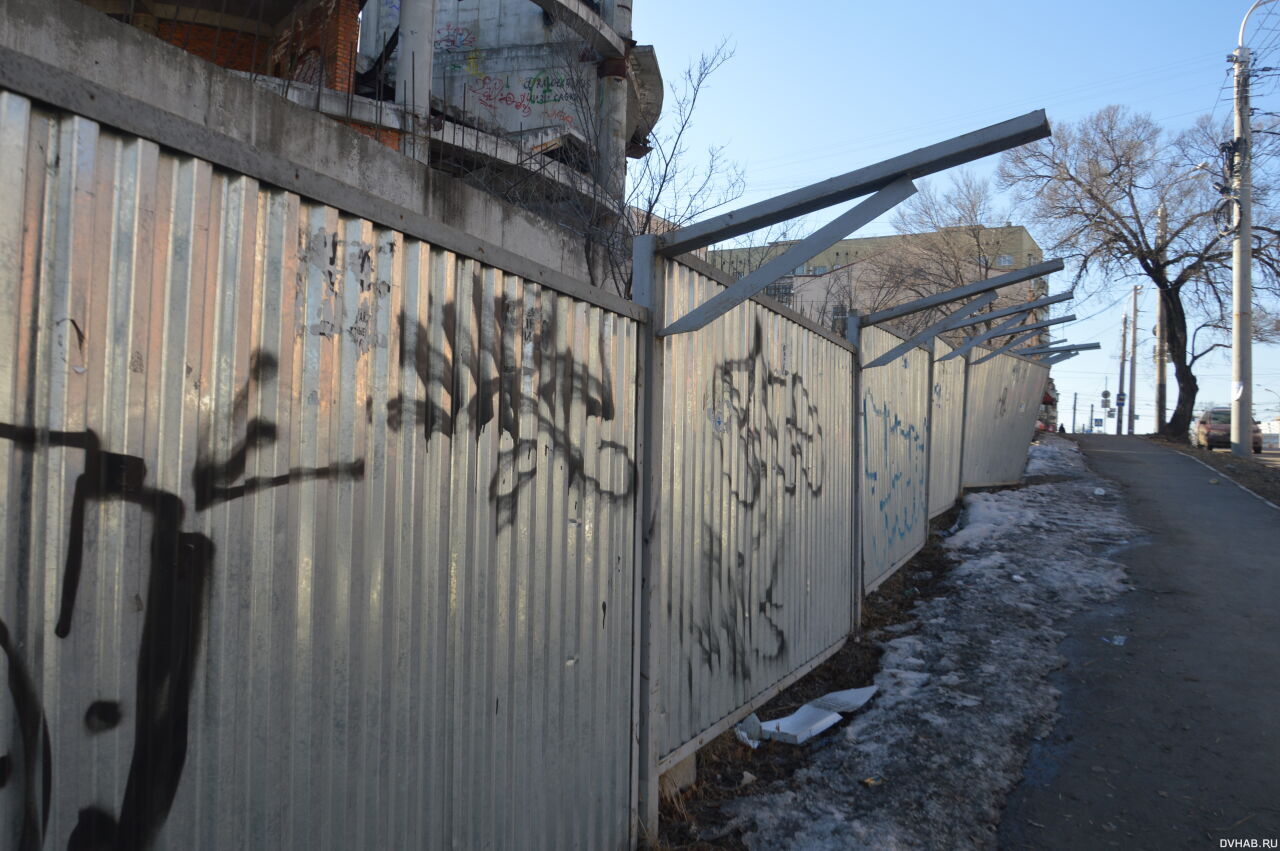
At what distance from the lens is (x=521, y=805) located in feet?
9.04

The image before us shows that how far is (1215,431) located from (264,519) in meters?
33.9

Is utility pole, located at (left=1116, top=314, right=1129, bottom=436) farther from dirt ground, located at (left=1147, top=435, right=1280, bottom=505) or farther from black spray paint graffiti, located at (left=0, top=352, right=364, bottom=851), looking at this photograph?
black spray paint graffiti, located at (left=0, top=352, right=364, bottom=851)

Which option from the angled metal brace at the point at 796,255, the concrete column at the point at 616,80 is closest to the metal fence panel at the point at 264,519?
the angled metal brace at the point at 796,255

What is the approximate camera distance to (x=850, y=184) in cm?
357

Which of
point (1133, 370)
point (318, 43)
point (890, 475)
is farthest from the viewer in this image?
point (1133, 370)

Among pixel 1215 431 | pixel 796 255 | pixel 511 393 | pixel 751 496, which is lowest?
pixel 751 496

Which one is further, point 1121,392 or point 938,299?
point 1121,392

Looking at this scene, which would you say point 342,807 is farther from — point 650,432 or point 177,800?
point 650,432

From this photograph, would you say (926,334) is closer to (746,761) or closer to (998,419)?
(746,761)

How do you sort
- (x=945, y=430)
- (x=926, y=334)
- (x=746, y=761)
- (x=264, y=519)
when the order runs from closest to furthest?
(x=264, y=519) → (x=746, y=761) → (x=926, y=334) → (x=945, y=430)

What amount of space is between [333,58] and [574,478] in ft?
36.6

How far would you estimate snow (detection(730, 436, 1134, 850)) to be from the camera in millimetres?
3619

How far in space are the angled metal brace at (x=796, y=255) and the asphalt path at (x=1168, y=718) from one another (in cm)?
247

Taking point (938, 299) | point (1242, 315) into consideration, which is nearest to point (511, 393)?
point (938, 299)
